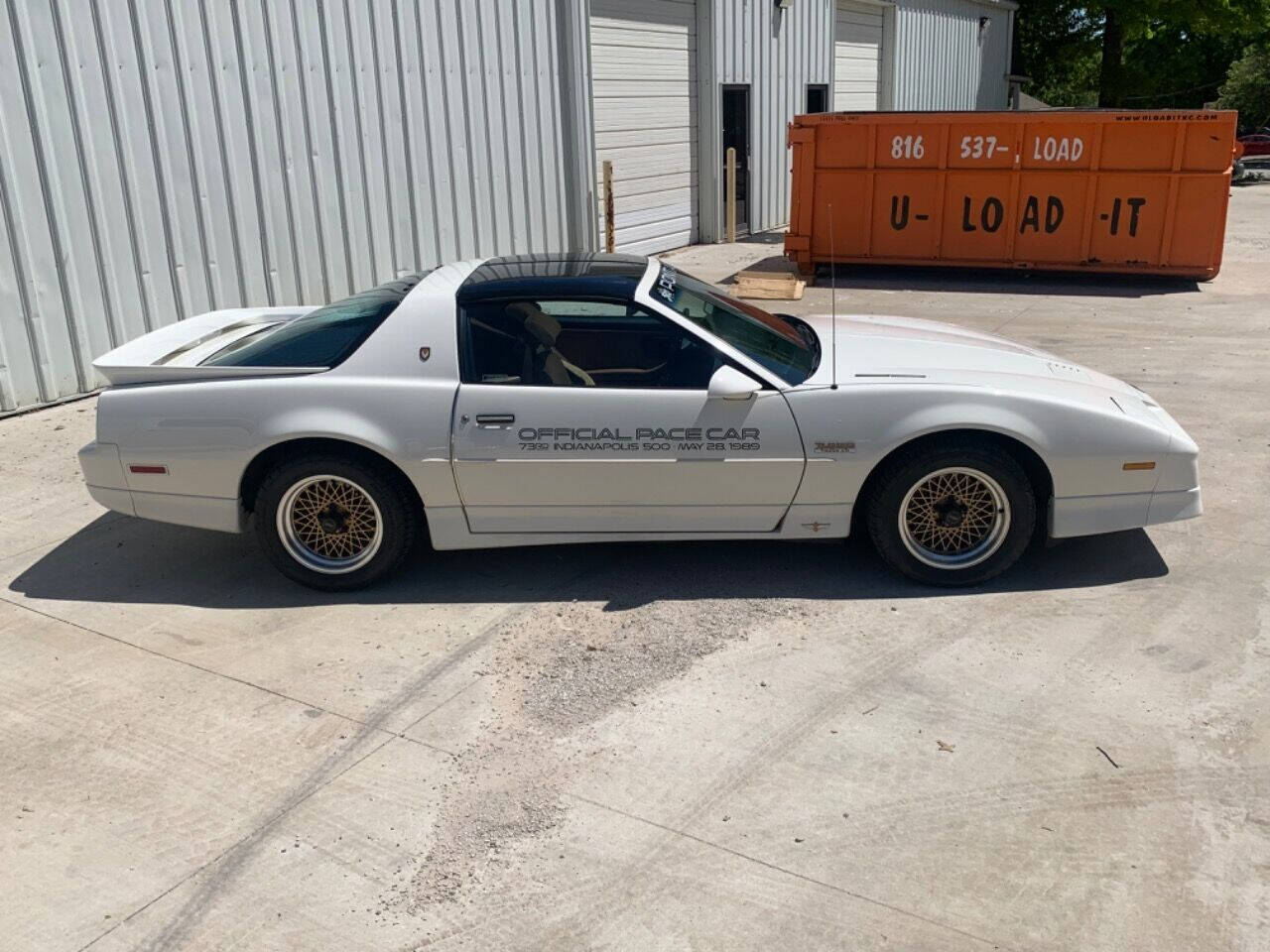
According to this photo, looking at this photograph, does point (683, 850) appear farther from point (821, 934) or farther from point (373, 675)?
point (373, 675)

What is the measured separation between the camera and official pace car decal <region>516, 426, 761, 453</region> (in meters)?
4.62

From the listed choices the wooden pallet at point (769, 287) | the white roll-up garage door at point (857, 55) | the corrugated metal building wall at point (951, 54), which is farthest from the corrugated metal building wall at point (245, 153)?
the corrugated metal building wall at point (951, 54)

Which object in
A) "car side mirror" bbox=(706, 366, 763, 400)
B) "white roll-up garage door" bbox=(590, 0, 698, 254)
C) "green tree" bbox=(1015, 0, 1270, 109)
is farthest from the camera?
"green tree" bbox=(1015, 0, 1270, 109)

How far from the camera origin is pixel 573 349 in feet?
16.5

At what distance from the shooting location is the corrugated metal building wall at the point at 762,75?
16.5m

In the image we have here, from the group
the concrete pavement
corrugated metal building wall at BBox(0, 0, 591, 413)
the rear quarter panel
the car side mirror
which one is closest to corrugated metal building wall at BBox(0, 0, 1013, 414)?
corrugated metal building wall at BBox(0, 0, 591, 413)

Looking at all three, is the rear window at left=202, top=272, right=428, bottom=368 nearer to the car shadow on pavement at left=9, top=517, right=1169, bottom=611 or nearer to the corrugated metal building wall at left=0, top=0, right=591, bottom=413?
the car shadow on pavement at left=9, top=517, right=1169, bottom=611

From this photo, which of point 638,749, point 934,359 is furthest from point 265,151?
point 638,749

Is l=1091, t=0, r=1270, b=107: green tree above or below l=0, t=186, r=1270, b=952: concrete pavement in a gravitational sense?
above

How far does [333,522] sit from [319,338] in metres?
0.81

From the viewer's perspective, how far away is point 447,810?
3404 mm

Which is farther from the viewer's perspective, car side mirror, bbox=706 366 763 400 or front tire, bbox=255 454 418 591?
front tire, bbox=255 454 418 591

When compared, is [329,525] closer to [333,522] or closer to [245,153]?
[333,522]

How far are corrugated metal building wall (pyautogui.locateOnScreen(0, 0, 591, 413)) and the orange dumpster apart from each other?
3.51 metres
